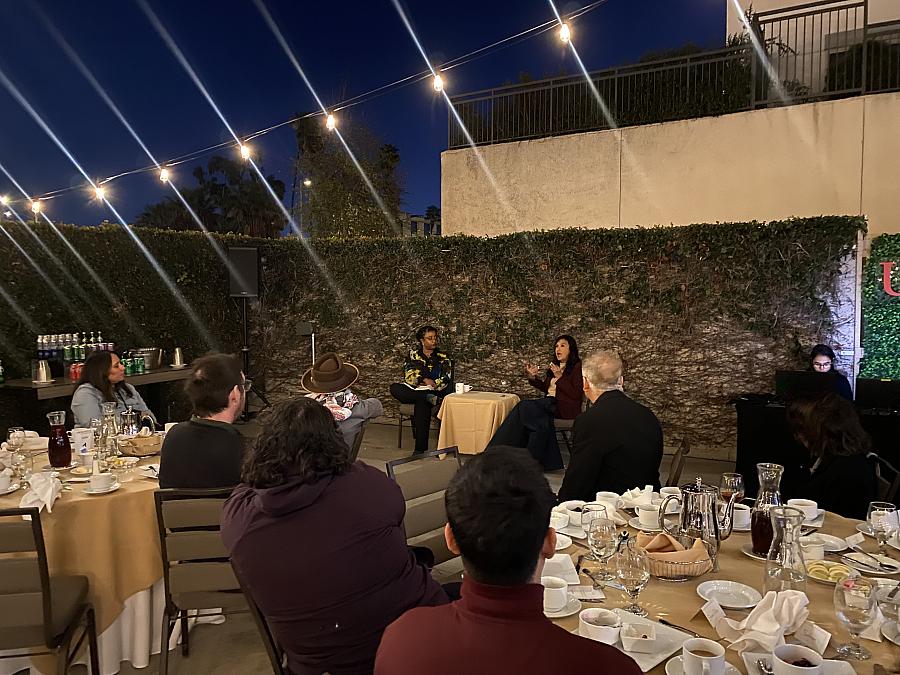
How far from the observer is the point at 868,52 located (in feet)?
27.6

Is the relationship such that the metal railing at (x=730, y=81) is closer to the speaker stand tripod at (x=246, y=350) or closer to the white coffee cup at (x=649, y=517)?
the speaker stand tripod at (x=246, y=350)

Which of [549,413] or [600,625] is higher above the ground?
[600,625]

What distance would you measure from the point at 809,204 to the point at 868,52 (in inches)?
84.7

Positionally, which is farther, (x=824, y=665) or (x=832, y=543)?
(x=832, y=543)

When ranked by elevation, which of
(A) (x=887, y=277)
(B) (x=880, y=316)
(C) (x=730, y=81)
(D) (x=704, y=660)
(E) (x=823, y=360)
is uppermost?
(C) (x=730, y=81)

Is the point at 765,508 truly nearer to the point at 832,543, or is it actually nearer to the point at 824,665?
the point at 832,543

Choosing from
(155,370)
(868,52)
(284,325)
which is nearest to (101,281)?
(155,370)

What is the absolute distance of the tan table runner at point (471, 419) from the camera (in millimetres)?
6453

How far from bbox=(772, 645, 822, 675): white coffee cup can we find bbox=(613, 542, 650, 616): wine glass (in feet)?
1.24

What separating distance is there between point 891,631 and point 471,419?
500cm

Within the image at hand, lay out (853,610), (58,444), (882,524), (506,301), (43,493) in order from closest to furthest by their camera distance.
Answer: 1. (853,610)
2. (882,524)
3. (43,493)
4. (58,444)
5. (506,301)

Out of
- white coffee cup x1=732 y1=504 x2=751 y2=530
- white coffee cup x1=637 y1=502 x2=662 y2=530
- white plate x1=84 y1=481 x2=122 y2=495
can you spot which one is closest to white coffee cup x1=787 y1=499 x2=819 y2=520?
white coffee cup x1=732 y1=504 x2=751 y2=530

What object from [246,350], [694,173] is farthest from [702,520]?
[246,350]

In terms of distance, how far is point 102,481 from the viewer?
9.94ft
